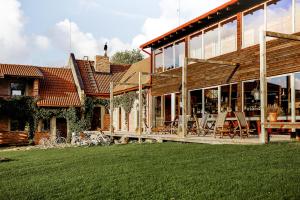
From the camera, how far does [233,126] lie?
41.9 feet

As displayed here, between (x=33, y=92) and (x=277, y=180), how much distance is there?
23483 mm

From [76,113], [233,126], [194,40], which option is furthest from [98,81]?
[233,126]

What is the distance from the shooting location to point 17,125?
26.4 meters

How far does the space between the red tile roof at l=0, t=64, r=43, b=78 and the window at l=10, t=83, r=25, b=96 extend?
1139mm

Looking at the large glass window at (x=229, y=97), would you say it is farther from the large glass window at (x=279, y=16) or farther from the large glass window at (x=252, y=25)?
the large glass window at (x=279, y=16)

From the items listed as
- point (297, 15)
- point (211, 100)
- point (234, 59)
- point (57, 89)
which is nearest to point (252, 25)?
point (234, 59)

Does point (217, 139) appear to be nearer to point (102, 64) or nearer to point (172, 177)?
point (172, 177)

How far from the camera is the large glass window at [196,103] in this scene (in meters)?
16.9

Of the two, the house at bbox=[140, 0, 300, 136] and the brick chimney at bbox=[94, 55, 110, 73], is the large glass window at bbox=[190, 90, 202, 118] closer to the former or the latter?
the house at bbox=[140, 0, 300, 136]

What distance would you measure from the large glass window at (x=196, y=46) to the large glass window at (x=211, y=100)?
1722 millimetres

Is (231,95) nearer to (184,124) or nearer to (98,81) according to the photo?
(184,124)

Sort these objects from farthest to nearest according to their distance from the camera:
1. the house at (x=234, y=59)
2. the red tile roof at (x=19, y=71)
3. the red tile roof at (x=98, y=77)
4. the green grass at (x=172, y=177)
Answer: the red tile roof at (x=98, y=77) → the red tile roof at (x=19, y=71) → the house at (x=234, y=59) → the green grass at (x=172, y=177)

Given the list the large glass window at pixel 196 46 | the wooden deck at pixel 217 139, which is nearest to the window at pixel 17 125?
the wooden deck at pixel 217 139

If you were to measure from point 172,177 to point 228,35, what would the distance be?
9.85m
